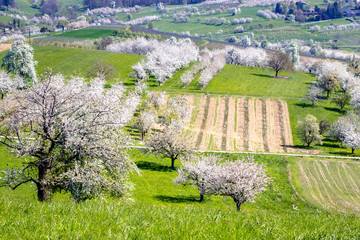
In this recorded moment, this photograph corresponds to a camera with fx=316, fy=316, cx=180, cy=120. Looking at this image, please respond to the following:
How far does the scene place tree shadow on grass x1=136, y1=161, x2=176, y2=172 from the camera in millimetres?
48844

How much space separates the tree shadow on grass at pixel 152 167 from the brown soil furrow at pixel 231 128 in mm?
23647

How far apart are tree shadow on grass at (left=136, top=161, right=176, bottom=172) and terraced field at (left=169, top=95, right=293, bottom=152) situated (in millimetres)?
18027

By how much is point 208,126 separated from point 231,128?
232 inches

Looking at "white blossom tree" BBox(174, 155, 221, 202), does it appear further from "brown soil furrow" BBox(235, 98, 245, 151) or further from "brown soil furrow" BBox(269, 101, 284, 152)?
"brown soil furrow" BBox(269, 101, 284, 152)

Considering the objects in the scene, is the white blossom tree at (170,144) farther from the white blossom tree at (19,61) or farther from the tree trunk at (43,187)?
the white blossom tree at (19,61)

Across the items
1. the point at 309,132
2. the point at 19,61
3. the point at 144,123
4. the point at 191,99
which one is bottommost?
the point at 309,132

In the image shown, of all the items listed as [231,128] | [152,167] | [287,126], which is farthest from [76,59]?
[152,167]

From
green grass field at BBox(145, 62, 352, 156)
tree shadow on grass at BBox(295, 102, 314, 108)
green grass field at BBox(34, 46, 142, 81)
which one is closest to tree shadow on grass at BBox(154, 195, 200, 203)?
green grass field at BBox(145, 62, 352, 156)

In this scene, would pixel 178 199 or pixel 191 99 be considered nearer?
pixel 178 199

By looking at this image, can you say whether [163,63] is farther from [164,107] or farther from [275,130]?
[275,130]

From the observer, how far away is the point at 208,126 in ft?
267

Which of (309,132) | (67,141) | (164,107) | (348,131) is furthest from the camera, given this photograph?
(164,107)

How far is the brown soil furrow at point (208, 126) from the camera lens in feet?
234

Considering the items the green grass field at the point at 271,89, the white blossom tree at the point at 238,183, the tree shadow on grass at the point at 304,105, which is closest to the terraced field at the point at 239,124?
the green grass field at the point at 271,89
